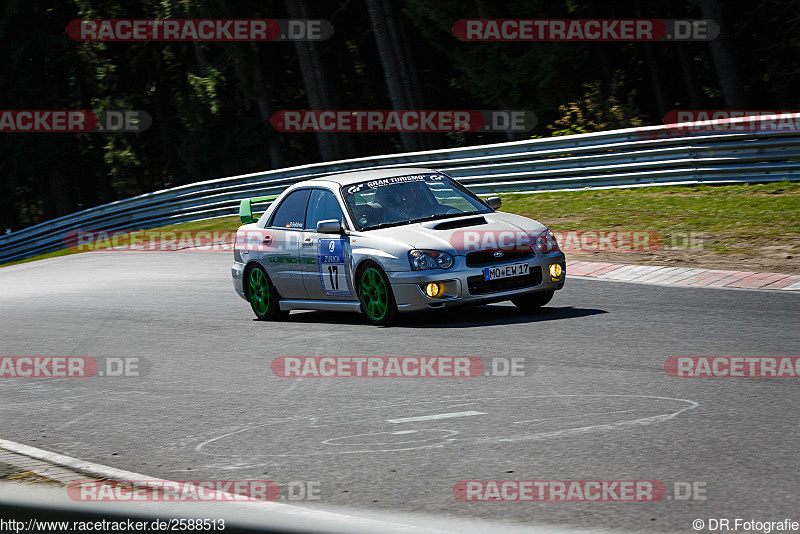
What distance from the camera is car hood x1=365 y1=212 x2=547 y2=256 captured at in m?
9.34

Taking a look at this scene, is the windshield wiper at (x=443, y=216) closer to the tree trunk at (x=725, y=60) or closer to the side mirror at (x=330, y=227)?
the side mirror at (x=330, y=227)

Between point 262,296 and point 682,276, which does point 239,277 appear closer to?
point 262,296

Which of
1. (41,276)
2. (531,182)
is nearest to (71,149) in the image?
(41,276)

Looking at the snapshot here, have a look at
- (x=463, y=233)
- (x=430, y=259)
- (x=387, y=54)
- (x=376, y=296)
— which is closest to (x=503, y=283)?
(x=463, y=233)

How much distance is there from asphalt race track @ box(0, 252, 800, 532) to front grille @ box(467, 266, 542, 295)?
328mm

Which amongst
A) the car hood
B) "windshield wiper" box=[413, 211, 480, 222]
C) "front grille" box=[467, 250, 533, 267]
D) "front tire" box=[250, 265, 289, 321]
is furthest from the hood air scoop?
"front tire" box=[250, 265, 289, 321]

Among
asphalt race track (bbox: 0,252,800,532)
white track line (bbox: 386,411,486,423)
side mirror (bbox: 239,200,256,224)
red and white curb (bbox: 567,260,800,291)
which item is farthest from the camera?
side mirror (bbox: 239,200,256,224)

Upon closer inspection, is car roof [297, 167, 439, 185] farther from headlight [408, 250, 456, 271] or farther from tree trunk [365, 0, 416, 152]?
tree trunk [365, 0, 416, 152]

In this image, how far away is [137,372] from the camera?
8844 millimetres

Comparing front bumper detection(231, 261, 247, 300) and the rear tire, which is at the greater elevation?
front bumper detection(231, 261, 247, 300)

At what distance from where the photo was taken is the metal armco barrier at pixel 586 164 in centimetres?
1585

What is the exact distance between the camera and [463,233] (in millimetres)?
9531

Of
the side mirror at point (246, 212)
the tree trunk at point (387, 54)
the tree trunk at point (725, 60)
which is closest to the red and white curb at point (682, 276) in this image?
the side mirror at point (246, 212)

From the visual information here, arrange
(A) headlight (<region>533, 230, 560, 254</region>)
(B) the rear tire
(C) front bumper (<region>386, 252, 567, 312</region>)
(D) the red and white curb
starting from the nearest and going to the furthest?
(C) front bumper (<region>386, 252, 567, 312</region>) → (A) headlight (<region>533, 230, 560, 254</region>) → (B) the rear tire → (D) the red and white curb
